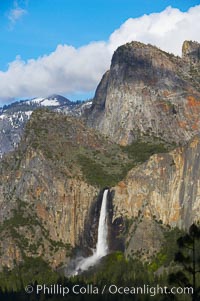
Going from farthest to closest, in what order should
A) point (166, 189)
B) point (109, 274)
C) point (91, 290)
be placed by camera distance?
point (166, 189)
point (109, 274)
point (91, 290)

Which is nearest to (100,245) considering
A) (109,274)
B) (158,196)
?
(158,196)

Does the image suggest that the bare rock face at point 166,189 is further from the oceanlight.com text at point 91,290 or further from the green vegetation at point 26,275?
the oceanlight.com text at point 91,290

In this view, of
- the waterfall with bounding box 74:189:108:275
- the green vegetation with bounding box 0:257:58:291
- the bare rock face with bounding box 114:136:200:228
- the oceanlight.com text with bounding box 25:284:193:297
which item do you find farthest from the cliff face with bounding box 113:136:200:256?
the oceanlight.com text with bounding box 25:284:193:297

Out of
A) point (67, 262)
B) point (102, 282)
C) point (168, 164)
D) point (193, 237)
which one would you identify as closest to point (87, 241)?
point (67, 262)

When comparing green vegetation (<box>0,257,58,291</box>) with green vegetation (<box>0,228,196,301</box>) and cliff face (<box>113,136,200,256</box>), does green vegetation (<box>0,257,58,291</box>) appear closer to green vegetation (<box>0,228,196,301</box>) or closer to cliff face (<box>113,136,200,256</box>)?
green vegetation (<box>0,228,196,301</box>)

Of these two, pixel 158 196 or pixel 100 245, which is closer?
pixel 158 196

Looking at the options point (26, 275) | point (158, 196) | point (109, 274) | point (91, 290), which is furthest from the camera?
point (158, 196)

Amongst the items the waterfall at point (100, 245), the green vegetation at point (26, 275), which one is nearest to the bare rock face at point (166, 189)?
the waterfall at point (100, 245)

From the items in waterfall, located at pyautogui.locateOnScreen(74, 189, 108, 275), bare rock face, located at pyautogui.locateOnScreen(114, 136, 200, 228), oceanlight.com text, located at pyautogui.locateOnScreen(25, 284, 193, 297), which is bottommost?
oceanlight.com text, located at pyautogui.locateOnScreen(25, 284, 193, 297)

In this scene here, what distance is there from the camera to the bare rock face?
17575 cm

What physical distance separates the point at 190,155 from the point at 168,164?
883 cm

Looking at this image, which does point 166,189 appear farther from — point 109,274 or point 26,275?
point 26,275

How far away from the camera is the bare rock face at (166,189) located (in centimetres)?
17575

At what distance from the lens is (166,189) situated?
607 ft
